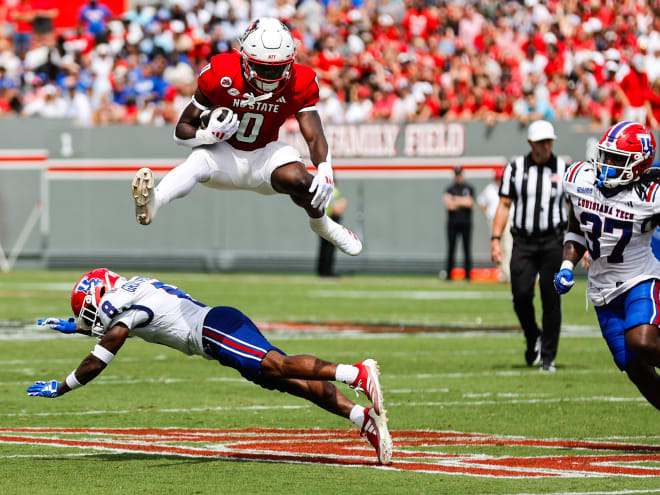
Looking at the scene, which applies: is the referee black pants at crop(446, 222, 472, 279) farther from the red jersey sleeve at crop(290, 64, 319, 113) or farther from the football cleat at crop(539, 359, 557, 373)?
the red jersey sleeve at crop(290, 64, 319, 113)

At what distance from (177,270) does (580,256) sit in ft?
62.5

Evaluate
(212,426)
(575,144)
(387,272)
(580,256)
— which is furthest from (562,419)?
(387,272)

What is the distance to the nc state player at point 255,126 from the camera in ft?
25.3

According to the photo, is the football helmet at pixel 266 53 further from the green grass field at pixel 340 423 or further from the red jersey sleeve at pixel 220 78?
the green grass field at pixel 340 423

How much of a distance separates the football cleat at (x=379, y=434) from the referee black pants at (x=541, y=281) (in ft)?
15.2

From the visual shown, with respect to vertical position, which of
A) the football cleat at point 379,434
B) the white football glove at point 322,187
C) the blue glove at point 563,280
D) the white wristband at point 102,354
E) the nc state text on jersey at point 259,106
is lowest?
the football cleat at point 379,434

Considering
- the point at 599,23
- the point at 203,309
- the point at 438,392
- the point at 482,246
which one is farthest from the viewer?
the point at 482,246

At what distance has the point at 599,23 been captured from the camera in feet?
71.7

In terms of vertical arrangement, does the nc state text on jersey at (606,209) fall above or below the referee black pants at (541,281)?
above

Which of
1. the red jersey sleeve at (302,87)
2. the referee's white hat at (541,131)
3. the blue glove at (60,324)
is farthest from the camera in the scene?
the referee's white hat at (541,131)

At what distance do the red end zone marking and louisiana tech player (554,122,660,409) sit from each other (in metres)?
0.62

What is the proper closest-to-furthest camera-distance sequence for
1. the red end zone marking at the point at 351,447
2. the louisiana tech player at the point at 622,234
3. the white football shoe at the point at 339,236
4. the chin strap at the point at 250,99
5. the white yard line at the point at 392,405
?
the red end zone marking at the point at 351,447 < the louisiana tech player at the point at 622,234 < the chin strap at the point at 250,99 < the white football shoe at the point at 339,236 < the white yard line at the point at 392,405

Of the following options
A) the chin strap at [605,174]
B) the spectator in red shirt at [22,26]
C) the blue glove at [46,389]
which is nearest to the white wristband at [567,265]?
the chin strap at [605,174]

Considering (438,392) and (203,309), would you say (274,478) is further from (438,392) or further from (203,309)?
(438,392)
